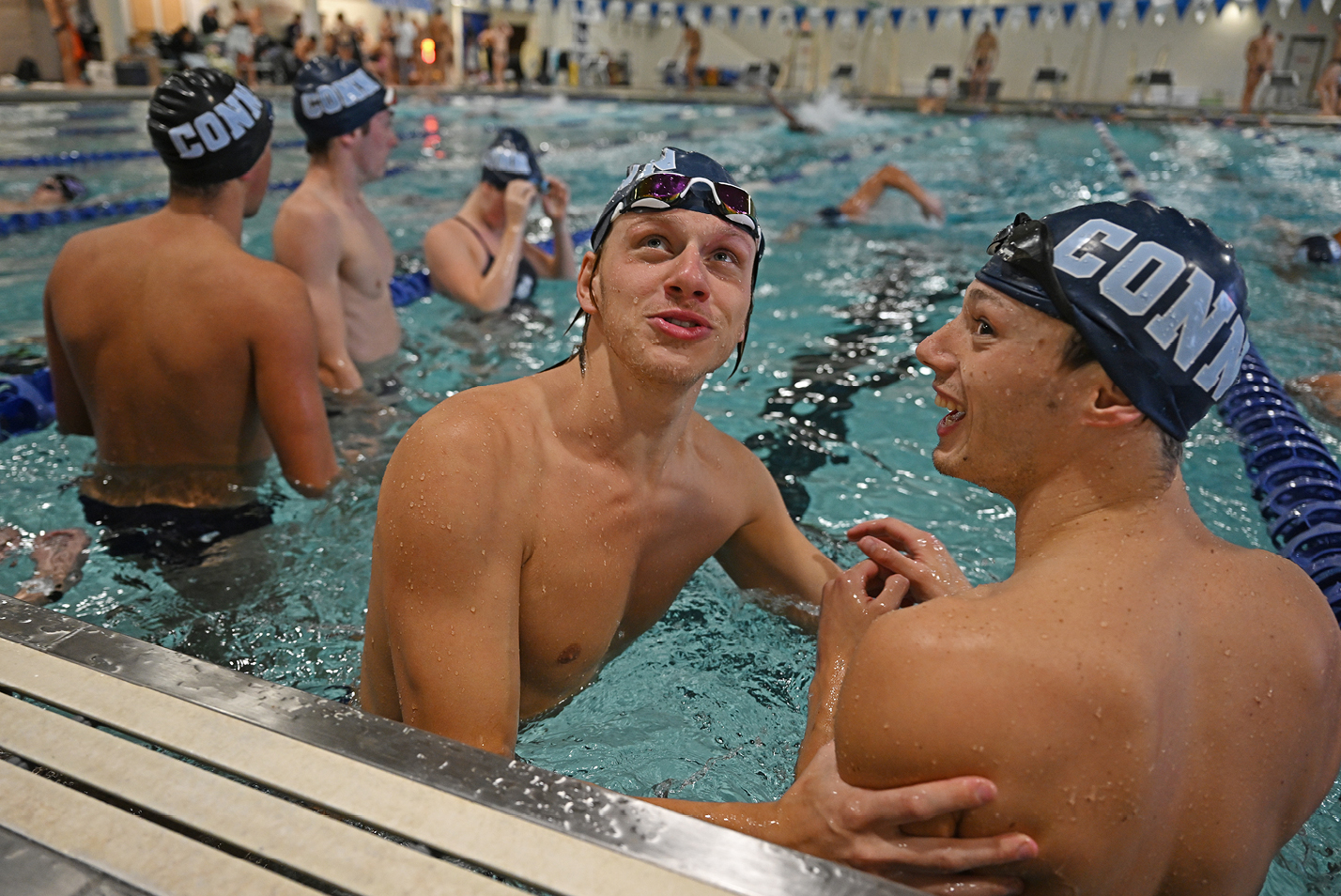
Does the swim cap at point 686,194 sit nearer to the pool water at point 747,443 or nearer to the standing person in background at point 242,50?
the pool water at point 747,443

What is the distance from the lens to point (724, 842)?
4.18 ft

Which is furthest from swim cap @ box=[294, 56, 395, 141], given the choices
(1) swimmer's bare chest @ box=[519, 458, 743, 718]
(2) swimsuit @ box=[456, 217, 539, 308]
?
(1) swimmer's bare chest @ box=[519, 458, 743, 718]

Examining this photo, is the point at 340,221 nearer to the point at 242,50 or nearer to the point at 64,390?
the point at 64,390

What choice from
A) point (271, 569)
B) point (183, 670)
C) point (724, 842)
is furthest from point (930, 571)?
point (271, 569)

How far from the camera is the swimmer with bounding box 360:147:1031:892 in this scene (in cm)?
184

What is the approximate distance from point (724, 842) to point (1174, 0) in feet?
93.1

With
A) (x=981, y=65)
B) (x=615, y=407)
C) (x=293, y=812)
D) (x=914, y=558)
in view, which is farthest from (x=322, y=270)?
(x=981, y=65)

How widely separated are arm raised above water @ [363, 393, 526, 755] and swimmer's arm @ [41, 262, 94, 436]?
2.00 m

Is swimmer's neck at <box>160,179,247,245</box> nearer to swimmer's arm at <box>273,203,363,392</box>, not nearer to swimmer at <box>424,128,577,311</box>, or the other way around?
swimmer's arm at <box>273,203,363,392</box>

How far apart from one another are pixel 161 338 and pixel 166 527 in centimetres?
69

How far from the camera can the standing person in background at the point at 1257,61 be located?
889 inches

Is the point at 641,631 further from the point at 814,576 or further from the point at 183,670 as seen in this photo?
the point at 183,670

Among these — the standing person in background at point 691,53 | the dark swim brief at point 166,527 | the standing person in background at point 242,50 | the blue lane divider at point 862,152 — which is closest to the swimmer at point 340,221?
the dark swim brief at point 166,527

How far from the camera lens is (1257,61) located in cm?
2275
